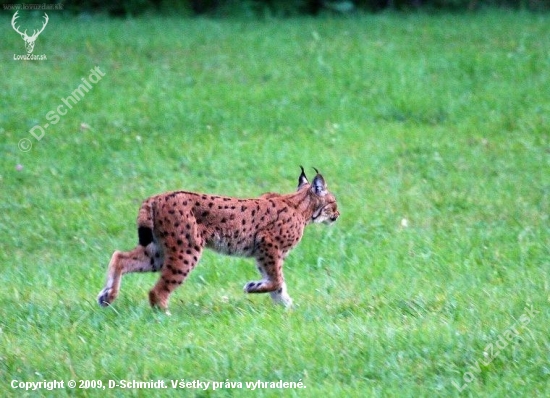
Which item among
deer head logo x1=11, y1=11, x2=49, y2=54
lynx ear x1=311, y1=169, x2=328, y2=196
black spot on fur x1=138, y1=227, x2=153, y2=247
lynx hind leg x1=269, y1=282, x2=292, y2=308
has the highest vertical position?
lynx ear x1=311, y1=169, x2=328, y2=196

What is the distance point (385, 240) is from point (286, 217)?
1.90m

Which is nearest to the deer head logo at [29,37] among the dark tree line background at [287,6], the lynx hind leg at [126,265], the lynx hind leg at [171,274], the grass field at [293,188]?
the grass field at [293,188]

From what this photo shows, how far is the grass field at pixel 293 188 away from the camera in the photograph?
718 centimetres

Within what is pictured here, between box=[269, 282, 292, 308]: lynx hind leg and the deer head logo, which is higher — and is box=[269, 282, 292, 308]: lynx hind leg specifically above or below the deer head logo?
above

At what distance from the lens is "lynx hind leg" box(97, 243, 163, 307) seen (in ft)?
27.8

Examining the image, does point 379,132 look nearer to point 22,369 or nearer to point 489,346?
point 489,346

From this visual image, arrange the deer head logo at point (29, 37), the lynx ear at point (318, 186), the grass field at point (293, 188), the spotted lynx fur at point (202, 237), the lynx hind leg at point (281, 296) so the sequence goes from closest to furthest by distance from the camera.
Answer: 1. the grass field at point (293, 188)
2. the spotted lynx fur at point (202, 237)
3. the lynx hind leg at point (281, 296)
4. the lynx ear at point (318, 186)
5. the deer head logo at point (29, 37)

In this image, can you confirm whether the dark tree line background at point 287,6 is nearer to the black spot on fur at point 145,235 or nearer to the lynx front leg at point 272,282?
the lynx front leg at point 272,282

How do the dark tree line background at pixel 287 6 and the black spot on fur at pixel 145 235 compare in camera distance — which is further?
the dark tree line background at pixel 287 6

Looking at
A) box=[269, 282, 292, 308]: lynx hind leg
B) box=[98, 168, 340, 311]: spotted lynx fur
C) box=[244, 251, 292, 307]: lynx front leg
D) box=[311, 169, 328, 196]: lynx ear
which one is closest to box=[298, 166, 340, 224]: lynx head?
box=[311, 169, 328, 196]: lynx ear

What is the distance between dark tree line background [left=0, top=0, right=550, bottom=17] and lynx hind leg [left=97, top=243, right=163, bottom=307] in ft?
48.9

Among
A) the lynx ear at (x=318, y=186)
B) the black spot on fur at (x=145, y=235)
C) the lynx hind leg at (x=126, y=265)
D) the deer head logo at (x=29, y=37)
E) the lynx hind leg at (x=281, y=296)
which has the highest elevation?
the lynx ear at (x=318, y=186)

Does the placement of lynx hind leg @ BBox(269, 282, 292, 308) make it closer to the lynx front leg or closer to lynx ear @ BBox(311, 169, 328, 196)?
the lynx front leg

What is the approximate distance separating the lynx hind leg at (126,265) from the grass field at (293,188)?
167 millimetres
